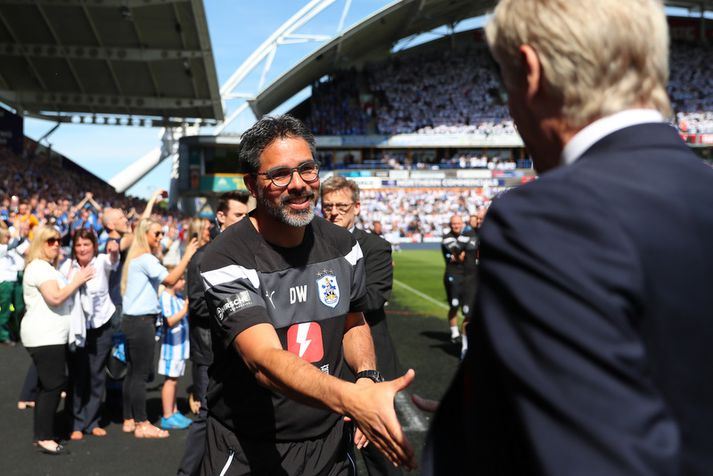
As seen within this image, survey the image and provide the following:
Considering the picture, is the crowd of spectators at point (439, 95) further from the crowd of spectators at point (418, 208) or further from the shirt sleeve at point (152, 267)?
the shirt sleeve at point (152, 267)

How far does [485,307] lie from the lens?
108 cm

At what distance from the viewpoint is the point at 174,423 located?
7.07 meters

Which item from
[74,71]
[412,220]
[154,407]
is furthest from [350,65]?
[154,407]

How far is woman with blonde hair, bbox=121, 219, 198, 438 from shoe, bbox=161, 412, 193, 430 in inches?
6.4

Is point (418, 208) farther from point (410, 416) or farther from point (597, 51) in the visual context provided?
point (597, 51)

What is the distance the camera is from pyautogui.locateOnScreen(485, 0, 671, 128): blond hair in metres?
1.15

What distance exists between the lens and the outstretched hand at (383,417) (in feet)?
5.90

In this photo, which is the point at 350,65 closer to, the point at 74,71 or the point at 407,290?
the point at 74,71

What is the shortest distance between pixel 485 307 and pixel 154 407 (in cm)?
752

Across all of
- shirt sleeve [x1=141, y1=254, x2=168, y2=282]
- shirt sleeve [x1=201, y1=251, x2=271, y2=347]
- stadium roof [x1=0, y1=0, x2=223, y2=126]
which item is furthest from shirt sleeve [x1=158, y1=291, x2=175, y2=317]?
stadium roof [x1=0, y1=0, x2=223, y2=126]

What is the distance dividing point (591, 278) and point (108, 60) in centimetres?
3414

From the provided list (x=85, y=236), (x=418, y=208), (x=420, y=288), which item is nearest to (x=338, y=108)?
(x=418, y=208)

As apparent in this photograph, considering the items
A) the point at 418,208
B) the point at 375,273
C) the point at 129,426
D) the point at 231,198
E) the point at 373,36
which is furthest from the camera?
the point at 373,36

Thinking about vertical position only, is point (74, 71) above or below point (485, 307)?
above
